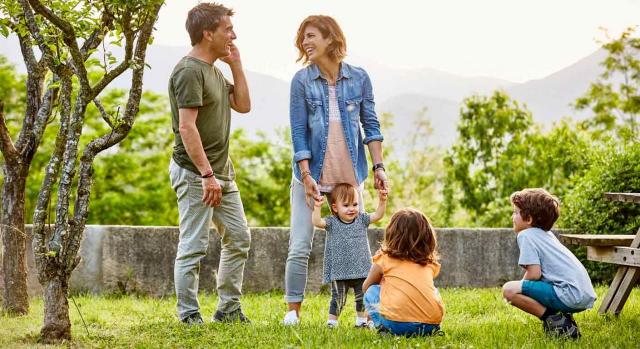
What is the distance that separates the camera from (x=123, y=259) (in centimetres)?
704

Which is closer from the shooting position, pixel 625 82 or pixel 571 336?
pixel 571 336

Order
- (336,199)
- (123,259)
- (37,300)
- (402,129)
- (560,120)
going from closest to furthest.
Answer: (336,199) → (37,300) → (123,259) → (560,120) → (402,129)

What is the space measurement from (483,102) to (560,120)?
1.30 m

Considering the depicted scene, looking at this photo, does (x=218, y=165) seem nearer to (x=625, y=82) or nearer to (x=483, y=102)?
(x=483, y=102)

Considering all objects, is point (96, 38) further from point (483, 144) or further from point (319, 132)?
point (483, 144)

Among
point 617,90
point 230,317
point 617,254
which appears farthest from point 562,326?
point 617,90

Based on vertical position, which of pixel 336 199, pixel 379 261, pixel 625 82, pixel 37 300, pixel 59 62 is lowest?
pixel 37 300

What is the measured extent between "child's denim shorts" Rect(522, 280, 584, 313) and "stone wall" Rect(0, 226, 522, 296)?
289 centimetres

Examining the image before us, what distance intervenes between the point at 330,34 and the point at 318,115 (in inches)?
18.4

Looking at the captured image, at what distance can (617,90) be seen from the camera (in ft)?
59.9

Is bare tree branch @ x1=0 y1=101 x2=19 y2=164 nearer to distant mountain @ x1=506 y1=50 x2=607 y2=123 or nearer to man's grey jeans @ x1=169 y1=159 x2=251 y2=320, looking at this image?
man's grey jeans @ x1=169 y1=159 x2=251 y2=320

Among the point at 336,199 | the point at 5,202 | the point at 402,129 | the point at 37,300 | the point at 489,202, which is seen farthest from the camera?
the point at 402,129

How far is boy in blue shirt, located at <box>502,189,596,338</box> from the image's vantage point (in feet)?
14.2

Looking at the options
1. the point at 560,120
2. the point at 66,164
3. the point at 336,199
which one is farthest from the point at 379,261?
the point at 560,120
